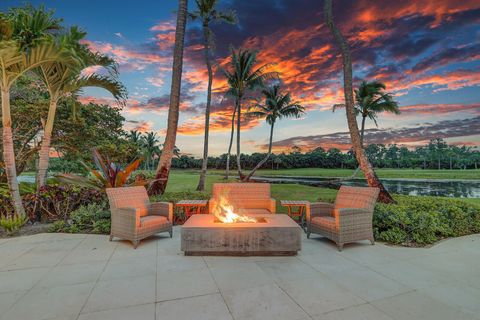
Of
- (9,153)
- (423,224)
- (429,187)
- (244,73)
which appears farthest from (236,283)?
(429,187)

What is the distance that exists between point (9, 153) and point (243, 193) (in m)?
4.65

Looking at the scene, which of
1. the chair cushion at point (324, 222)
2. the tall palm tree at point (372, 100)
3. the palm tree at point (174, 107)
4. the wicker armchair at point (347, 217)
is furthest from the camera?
the tall palm tree at point (372, 100)

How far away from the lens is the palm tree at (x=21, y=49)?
4.07 metres

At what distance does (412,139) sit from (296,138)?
12466 mm

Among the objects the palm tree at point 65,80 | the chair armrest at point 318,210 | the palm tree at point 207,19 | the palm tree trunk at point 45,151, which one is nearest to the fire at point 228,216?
the chair armrest at point 318,210

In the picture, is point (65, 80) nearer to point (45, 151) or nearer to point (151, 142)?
point (45, 151)

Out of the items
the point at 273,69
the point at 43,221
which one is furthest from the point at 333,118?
the point at 43,221

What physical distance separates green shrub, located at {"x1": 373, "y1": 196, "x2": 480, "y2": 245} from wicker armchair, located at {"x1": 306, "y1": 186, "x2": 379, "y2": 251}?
1.82 ft

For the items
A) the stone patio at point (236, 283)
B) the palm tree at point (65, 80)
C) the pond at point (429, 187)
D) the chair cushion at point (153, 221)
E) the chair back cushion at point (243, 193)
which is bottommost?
the pond at point (429, 187)

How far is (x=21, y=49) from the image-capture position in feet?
13.7

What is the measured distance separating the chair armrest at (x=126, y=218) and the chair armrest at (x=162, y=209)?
67cm

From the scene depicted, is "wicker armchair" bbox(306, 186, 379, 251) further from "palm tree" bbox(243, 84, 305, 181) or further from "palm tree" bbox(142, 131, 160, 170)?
"palm tree" bbox(142, 131, 160, 170)

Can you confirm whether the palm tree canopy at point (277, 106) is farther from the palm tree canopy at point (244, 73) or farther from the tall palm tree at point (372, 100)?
the tall palm tree at point (372, 100)

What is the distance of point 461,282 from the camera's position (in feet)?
8.43
